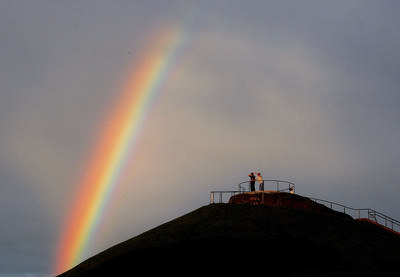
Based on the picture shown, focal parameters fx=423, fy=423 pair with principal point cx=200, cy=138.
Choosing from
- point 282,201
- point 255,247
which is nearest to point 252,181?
point 282,201

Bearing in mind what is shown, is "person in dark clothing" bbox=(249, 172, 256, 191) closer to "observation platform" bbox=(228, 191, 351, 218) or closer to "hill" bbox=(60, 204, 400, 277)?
"observation platform" bbox=(228, 191, 351, 218)

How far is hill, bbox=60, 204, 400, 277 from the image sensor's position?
2455 centimetres

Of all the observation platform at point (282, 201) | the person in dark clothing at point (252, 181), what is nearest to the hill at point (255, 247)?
the observation platform at point (282, 201)

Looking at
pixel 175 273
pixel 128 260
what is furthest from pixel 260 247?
pixel 128 260

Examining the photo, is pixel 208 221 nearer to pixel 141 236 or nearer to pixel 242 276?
pixel 141 236

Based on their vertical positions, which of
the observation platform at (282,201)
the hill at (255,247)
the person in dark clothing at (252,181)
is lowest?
the hill at (255,247)

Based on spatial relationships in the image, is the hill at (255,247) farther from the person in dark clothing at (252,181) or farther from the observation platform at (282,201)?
the person in dark clothing at (252,181)

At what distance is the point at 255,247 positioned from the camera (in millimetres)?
26828

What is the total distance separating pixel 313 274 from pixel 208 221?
36.1 ft

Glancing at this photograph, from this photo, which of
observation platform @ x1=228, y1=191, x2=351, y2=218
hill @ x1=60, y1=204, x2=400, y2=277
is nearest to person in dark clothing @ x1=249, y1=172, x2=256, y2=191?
observation platform @ x1=228, y1=191, x2=351, y2=218

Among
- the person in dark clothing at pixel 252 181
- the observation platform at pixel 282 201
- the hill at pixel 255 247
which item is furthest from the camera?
the person in dark clothing at pixel 252 181

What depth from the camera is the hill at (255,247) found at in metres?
24.5

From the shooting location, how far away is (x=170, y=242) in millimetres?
29219

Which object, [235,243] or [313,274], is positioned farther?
[235,243]
